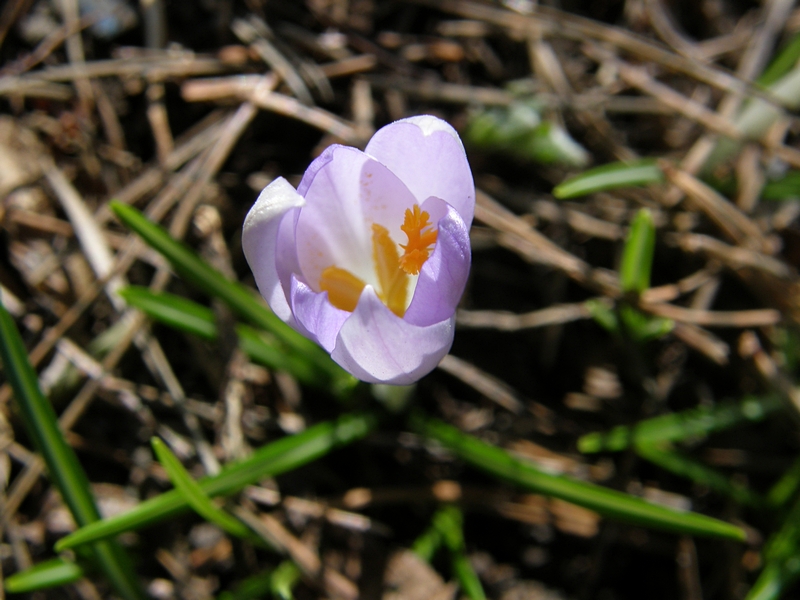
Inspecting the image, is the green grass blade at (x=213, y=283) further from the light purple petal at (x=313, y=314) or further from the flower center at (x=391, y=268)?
the light purple petal at (x=313, y=314)

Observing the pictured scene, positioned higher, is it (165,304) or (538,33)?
(538,33)

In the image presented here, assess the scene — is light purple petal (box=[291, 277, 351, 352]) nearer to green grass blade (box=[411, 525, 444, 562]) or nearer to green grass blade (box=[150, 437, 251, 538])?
green grass blade (box=[150, 437, 251, 538])

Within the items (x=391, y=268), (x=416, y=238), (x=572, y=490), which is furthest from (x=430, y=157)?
(x=572, y=490)

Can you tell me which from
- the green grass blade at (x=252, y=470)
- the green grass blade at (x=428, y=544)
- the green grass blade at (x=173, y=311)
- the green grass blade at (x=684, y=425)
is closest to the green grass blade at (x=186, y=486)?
the green grass blade at (x=252, y=470)

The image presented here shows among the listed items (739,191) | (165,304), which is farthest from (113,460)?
(739,191)

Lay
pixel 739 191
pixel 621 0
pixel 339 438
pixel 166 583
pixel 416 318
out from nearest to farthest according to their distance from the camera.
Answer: pixel 416 318 < pixel 339 438 < pixel 166 583 < pixel 739 191 < pixel 621 0

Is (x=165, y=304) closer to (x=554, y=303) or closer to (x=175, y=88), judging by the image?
(x=175, y=88)

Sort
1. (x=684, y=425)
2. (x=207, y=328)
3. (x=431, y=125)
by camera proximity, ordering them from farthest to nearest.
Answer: (x=684, y=425) < (x=207, y=328) < (x=431, y=125)

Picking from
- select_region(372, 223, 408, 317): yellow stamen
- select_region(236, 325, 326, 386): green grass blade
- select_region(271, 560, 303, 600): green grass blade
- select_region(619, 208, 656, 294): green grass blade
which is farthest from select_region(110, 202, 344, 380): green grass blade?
select_region(619, 208, 656, 294): green grass blade

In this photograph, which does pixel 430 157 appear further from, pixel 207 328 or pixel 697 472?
pixel 697 472
